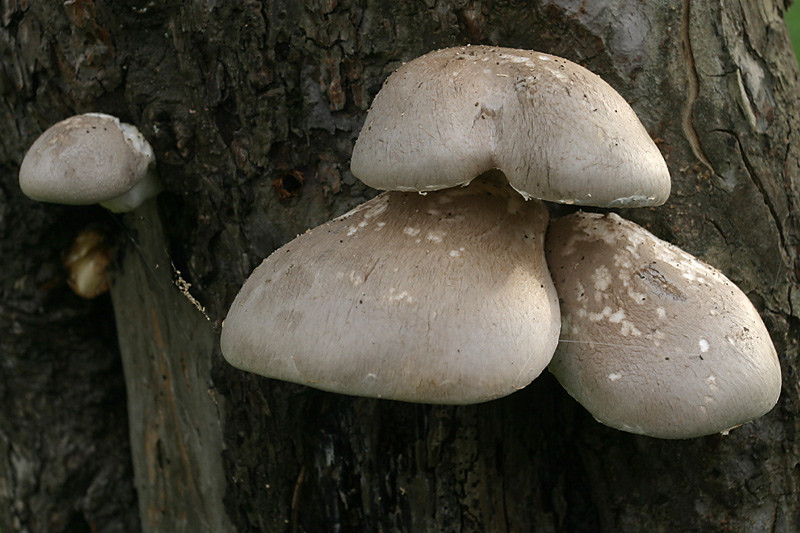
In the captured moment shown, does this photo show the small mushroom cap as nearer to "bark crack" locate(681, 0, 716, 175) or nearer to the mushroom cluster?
the mushroom cluster

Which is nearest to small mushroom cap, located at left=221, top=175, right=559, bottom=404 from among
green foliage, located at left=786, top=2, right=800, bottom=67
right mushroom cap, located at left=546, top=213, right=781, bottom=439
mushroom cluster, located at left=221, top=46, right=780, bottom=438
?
mushroom cluster, located at left=221, top=46, right=780, bottom=438

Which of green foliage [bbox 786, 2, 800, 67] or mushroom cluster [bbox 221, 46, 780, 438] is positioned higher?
mushroom cluster [bbox 221, 46, 780, 438]

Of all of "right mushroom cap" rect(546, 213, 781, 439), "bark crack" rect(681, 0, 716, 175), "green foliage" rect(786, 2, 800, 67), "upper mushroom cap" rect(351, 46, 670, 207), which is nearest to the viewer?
"upper mushroom cap" rect(351, 46, 670, 207)

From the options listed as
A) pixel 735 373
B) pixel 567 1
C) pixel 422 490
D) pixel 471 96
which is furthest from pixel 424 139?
pixel 422 490

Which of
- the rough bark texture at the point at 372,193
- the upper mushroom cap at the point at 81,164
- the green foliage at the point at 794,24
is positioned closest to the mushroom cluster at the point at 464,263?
the rough bark texture at the point at 372,193

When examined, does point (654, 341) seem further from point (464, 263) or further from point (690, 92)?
point (690, 92)

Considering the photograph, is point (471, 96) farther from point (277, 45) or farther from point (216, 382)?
point (216, 382)

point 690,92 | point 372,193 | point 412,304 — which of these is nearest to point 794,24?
point 690,92

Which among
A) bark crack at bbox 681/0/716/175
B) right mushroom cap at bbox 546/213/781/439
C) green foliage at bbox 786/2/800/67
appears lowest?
green foliage at bbox 786/2/800/67
